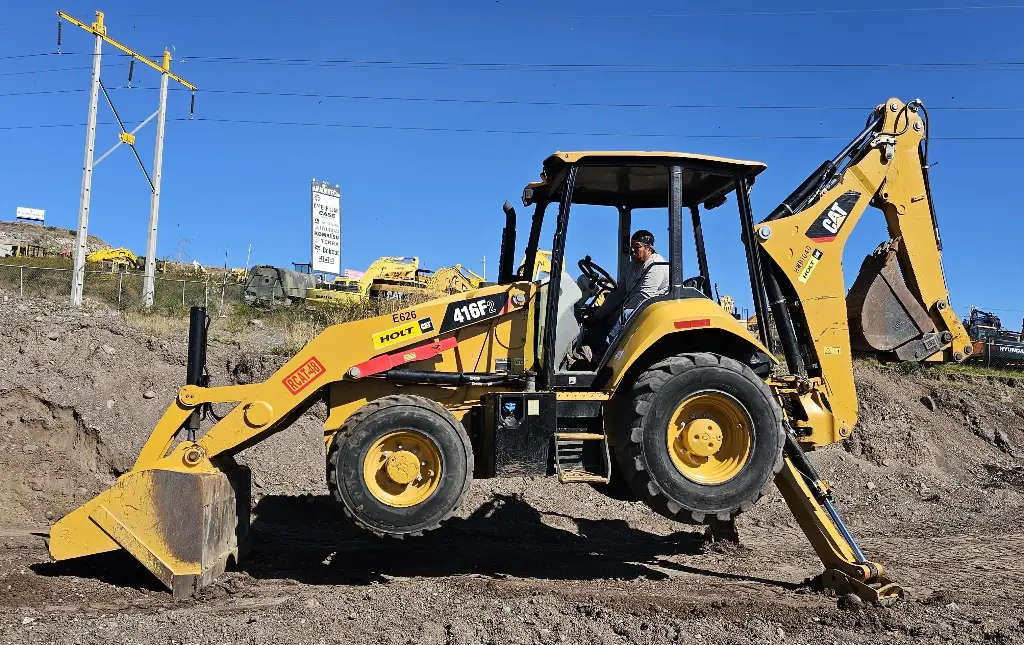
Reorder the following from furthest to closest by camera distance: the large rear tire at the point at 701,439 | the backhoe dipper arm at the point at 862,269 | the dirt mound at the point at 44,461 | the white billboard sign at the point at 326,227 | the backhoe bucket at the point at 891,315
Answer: the white billboard sign at the point at 326,227 → the dirt mound at the point at 44,461 → the backhoe bucket at the point at 891,315 → the backhoe dipper arm at the point at 862,269 → the large rear tire at the point at 701,439

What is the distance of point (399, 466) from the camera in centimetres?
530

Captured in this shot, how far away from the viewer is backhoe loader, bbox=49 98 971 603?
17.4 ft

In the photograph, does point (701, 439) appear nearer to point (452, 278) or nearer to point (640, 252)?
point (640, 252)

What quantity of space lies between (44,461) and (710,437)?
7.03 m

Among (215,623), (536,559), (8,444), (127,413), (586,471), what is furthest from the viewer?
(127,413)

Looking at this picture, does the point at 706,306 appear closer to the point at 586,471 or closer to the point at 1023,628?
the point at 586,471

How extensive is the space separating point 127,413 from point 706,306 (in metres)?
7.40

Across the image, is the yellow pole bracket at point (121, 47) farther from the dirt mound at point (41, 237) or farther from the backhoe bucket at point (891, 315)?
the dirt mound at point (41, 237)

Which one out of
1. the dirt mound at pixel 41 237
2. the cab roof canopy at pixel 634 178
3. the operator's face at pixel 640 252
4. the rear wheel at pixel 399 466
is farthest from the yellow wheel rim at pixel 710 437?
the dirt mound at pixel 41 237

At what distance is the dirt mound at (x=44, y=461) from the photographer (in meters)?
7.95

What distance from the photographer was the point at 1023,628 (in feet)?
15.9

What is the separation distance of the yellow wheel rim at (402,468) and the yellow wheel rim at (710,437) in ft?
5.28

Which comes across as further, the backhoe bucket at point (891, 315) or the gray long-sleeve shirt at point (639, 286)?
the backhoe bucket at point (891, 315)

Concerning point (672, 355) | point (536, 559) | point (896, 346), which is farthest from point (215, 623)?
point (896, 346)
